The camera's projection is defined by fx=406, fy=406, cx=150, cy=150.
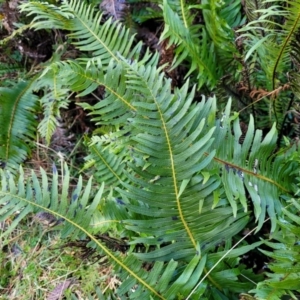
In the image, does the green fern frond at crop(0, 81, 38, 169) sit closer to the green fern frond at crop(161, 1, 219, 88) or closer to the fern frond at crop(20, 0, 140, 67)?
the fern frond at crop(20, 0, 140, 67)

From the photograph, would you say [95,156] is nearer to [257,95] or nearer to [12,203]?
[12,203]

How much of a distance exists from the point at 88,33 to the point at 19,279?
3.61 ft

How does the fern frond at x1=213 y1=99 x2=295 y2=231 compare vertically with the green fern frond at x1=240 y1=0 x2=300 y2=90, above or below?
below

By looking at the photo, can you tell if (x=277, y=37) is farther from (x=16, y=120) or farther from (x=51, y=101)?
(x=16, y=120)

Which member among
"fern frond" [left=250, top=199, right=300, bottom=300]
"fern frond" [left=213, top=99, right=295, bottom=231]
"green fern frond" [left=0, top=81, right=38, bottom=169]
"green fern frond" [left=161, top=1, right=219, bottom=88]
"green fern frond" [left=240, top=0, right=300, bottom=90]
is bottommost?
"green fern frond" [left=0, top=81, right=38, bottom=169]

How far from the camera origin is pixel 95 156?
4.63 ft

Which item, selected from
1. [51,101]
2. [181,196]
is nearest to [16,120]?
[51,101]

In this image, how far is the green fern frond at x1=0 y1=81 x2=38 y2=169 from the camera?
187cm

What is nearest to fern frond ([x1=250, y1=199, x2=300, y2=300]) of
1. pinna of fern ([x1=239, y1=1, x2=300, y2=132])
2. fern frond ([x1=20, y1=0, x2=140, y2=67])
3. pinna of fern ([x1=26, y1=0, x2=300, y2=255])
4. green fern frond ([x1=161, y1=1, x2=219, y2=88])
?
pinna of fern ([x1=26, y1=0, x2=300, y2=255])

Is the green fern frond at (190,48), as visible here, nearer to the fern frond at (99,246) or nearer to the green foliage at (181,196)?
the green foliage at (181,196)

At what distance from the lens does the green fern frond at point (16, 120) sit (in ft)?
6.14

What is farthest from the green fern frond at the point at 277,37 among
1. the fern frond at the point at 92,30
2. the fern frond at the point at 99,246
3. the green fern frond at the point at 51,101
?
the green fern frond at the point at 51,101

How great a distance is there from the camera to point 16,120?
1.90 metres

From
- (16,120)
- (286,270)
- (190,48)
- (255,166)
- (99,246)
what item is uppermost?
(190,48)
